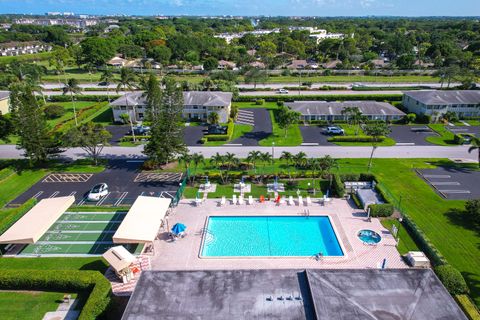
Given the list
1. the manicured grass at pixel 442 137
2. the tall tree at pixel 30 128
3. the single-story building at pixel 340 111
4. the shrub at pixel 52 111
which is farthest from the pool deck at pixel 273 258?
the shrub at pixel 52 111

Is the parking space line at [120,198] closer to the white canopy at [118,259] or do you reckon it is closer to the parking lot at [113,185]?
the parking lot at [113,185]

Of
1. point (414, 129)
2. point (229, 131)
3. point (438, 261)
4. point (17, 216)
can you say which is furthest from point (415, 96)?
point (17, 216)

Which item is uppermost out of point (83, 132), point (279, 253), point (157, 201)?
point (83, 132)

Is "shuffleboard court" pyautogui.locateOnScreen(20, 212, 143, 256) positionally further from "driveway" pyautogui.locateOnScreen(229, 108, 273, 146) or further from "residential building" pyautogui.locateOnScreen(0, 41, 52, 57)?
"residential building" pyautogui.locateOnScreen(0, 41, 52, 57)

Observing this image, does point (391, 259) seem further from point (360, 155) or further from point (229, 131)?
point (229, 131)

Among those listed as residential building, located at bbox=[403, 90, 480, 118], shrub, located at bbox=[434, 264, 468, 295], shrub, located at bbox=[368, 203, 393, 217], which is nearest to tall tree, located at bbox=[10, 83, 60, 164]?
shrub, located at bbox=[368, 203, 393, 217]

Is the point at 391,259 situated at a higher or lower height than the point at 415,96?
lower

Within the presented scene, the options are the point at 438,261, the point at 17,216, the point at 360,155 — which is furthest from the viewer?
the point at 360,155
